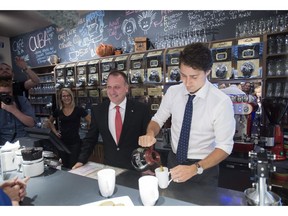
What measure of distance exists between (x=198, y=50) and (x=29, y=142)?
1.38 m

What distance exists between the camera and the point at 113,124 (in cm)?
201

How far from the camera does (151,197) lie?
988mm

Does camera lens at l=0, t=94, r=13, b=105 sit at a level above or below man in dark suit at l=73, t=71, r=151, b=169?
above

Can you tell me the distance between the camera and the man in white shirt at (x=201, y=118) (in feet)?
4.66

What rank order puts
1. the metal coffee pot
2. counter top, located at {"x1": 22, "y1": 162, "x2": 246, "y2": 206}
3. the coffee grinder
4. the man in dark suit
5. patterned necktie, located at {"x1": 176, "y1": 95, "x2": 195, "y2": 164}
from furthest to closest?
1. the coffee grinder
2. the man in dark suit
3. patterned necktie, located at {"x1": 176, "y1": 95, "x2": 195, "y2": 164}
4. the metal coffee pot
5. counter top, located at {"x1": 22, "y1": 162, "x2": 246, "y2": 206}

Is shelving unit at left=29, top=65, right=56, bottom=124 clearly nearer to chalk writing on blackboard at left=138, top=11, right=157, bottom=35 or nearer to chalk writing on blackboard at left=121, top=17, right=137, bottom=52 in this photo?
chalk writing on blackboard at left=121, top=17, right=137, bottom=52

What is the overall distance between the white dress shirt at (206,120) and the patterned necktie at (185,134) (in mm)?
27

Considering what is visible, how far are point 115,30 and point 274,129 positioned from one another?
3.46 metres

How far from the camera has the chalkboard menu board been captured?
11.2ft

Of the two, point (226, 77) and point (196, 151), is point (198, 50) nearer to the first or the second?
point (196, 151)

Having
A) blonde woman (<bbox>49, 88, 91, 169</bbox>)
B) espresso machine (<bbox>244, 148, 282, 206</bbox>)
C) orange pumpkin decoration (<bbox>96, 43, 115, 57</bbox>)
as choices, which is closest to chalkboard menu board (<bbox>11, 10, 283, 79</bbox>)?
orange pumpkin decoration (<bbox>96, 43, 115, 57</bbox>)

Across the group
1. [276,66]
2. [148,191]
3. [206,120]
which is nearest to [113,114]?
[206,120]

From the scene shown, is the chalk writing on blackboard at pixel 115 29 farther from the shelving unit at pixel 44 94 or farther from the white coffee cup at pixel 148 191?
the white coffee cup at pixel 148 191

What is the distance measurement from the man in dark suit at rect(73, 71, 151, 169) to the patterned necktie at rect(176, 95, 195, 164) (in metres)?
0.47
